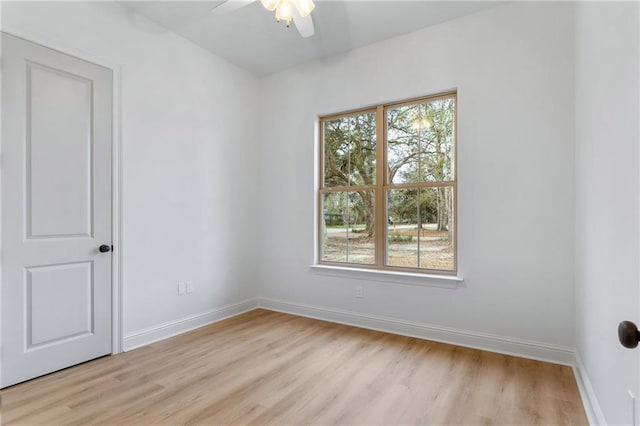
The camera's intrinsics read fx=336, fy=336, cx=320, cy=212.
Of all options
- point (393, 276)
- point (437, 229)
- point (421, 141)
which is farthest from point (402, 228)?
point (421, 141)

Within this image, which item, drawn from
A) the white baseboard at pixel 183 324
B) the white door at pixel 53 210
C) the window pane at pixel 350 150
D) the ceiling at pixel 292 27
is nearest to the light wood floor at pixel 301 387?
the white baseboard at pixel 183 324

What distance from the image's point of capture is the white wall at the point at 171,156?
2.78 m

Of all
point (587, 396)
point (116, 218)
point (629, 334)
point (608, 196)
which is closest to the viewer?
point (629, 334)

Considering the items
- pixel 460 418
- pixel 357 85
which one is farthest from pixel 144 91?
pixel 460 418

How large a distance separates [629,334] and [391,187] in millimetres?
2755

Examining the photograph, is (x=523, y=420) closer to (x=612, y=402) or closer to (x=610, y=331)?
(x=612, y=402)

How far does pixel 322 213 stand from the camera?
3967mm

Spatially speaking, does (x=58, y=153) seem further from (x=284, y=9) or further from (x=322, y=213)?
(x=322, y=213)

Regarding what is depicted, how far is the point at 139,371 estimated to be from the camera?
2.49 meters

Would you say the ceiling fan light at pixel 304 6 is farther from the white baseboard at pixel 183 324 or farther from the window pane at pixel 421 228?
the white baseboard at pixel 183 324

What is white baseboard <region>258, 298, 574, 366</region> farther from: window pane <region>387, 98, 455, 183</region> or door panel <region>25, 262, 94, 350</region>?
door panel <region>25, 262, 94, 350</region>

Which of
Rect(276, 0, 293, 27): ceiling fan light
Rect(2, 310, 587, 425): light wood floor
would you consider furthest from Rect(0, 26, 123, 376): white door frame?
Rect(276, 0, 293, 27): ceiling fan light

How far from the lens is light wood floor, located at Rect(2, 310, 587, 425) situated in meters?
1.93

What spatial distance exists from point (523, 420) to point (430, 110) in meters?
2.60
